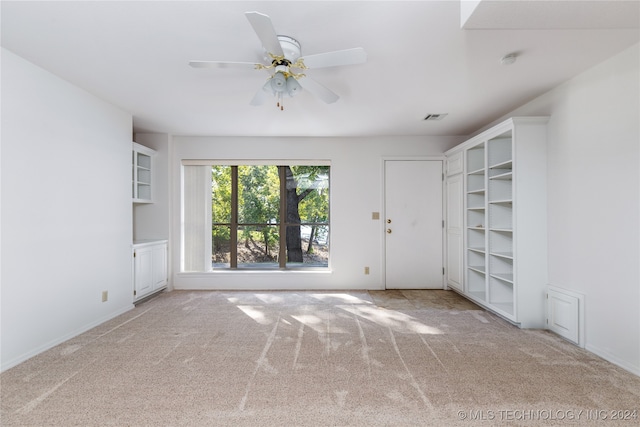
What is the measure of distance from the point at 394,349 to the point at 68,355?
2742 millimetres

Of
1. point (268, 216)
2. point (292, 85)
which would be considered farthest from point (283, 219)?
point (292, 85)

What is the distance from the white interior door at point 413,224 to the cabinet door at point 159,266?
341 centimetres

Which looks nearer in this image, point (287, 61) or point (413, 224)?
point (287, 61)

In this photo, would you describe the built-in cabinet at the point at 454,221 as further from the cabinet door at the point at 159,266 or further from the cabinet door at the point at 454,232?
the cabinet door at the point at 159,266

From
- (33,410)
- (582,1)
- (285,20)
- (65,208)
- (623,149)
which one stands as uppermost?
(285,20)

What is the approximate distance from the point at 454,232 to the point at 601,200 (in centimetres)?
221

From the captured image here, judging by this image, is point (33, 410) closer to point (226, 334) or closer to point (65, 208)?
point (226, 334)

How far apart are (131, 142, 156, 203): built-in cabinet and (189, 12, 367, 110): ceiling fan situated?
269 centimetres

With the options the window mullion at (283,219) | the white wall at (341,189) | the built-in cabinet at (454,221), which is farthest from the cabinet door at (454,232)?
the window mullion at (283,219)

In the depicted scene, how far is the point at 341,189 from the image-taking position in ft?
16.6

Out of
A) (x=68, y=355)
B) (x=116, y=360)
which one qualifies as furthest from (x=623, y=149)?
(x=68, y=355)

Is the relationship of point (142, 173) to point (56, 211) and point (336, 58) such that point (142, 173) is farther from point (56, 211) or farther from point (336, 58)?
point (336, 58)

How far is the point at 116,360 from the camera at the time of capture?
2533 millimetres

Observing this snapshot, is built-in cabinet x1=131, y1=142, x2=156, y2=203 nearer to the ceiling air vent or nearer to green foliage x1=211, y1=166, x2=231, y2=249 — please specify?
green foliage x1=211, y1=166, x2=231, y2=249
